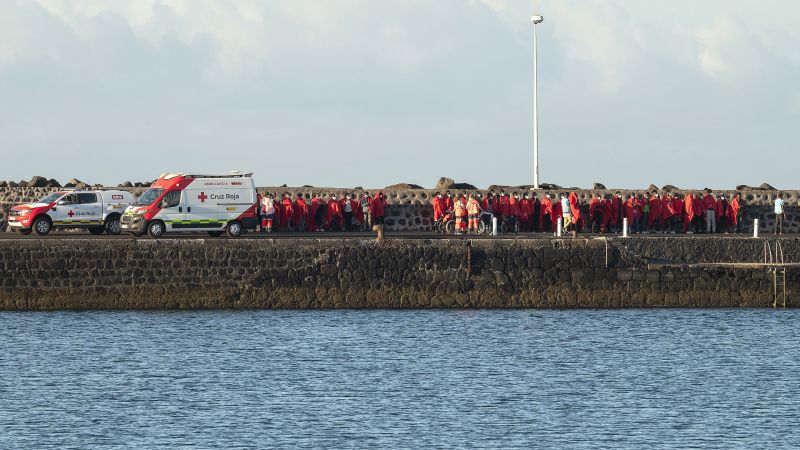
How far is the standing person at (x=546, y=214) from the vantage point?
5166cm

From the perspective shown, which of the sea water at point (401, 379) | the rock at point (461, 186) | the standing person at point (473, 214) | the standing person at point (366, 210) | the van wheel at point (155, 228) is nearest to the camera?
the sea water at point (401, 379)

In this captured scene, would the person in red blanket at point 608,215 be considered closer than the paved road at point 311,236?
No

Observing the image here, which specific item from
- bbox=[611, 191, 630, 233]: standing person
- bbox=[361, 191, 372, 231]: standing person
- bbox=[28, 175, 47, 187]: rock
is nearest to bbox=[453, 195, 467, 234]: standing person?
bbox=[361, 191, 372, 231]: standing person

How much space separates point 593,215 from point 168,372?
18.6 meters

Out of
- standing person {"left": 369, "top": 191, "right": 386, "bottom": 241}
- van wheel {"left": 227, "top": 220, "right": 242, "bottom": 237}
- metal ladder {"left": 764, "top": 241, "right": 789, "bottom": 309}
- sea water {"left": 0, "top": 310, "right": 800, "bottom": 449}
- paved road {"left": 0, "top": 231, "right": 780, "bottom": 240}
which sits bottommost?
sea water {"left": 0, "top": 310, "right": 800, "bottom": 449}

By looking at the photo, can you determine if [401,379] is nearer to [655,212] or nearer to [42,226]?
[42,226]

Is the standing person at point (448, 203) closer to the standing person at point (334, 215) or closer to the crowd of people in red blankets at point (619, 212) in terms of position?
the crowd of people in red blankets at point (619, 212)

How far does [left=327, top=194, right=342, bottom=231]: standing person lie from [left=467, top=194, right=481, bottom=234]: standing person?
4195mm

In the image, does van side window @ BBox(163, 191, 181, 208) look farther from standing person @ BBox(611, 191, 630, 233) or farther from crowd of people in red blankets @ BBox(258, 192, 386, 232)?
standing person @ BBox(611, 191, 630, 233)

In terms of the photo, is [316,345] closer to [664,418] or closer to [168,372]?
[168,372]

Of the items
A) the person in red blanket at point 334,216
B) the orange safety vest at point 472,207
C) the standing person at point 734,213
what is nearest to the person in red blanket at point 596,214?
the orange safety vest at point 472,207

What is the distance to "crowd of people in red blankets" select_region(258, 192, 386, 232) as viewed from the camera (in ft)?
170

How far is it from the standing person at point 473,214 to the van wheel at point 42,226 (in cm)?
1185

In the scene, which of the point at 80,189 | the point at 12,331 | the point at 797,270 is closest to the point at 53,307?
the point at 12,331
